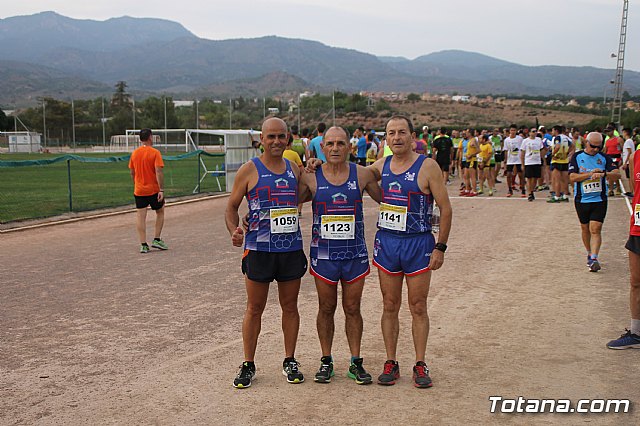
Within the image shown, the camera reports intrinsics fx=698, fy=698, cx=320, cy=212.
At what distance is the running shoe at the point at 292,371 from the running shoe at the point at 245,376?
10.5 inches

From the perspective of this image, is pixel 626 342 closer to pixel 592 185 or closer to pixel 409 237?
pixel 409 237

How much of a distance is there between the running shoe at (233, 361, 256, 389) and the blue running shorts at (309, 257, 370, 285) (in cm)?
94

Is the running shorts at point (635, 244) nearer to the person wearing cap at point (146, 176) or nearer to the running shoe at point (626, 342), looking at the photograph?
the running shoe at point (626, 342)

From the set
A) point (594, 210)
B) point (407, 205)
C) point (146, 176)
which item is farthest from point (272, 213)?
point (146, 176)

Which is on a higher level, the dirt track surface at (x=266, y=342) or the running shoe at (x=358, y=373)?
the running shoe at (x=358, y=373)

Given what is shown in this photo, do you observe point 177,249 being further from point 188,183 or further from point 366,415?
point 188,183

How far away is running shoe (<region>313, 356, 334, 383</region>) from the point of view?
578 centimetres

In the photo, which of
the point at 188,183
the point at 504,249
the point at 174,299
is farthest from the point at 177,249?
the point at 188,183

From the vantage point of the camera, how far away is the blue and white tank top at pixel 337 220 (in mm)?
5730

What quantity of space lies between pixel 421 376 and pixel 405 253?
1003 mm

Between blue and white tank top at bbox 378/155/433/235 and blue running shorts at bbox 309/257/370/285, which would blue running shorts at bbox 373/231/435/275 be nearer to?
blue and white tank top at bbox 378/155/433/235

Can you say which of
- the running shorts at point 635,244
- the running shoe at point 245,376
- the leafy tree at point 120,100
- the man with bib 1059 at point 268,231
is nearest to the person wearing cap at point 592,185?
the running shorts at point 635,244

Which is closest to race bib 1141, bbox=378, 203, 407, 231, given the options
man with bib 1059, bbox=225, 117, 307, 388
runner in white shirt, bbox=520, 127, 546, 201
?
man with bib 1059, bbox=225, 117, 307, 388

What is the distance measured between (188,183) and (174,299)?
1912cm
